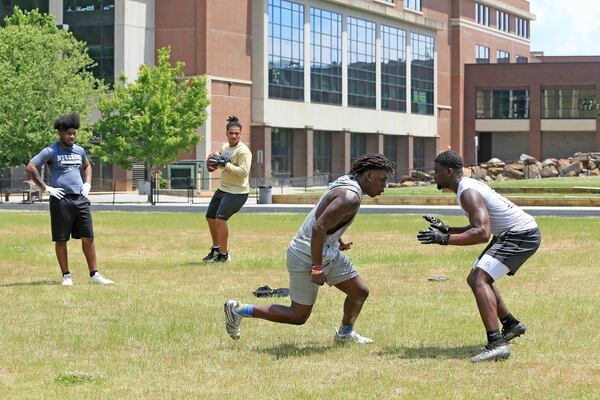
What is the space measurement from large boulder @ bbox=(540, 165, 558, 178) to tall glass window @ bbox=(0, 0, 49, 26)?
33833mm

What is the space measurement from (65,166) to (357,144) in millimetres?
74520

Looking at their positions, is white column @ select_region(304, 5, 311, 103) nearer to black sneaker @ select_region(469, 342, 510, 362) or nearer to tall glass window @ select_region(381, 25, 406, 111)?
tall glass window @ select_region(381, 25, 406, 111)

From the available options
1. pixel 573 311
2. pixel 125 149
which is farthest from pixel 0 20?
pixel 573 311

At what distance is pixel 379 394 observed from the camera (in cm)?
728

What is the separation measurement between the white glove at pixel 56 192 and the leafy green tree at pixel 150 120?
43.1 meters

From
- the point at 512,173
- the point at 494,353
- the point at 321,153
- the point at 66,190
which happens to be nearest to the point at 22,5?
the point at 321,153

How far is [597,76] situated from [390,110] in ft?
81.1

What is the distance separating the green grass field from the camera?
297 inches

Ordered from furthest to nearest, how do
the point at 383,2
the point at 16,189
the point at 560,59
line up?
the point at 560,59, the point at 383,2, the point at 16,189

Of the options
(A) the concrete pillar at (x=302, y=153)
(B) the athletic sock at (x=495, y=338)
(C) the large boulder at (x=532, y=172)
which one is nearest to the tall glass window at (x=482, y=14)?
(A) the concrete pillar at (x=302, y=153)

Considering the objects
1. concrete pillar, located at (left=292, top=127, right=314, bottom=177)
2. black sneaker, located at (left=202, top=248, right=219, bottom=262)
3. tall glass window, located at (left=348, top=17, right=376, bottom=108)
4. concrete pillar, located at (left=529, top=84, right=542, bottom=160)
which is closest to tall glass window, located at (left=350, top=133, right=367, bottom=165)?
tall glass window, located at (left=348, top=17, right=376, bottom=108)

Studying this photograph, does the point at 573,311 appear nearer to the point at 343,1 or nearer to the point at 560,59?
the point at 343,1

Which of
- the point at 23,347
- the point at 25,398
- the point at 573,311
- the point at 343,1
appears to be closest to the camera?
the point at 25,398

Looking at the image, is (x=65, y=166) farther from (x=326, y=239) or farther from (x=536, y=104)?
(x=536, y=104)
